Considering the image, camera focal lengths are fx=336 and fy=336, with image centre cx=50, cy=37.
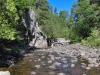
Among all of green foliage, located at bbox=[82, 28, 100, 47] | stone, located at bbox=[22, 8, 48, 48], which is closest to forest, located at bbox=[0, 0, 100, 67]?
green foliage, located at bbox=[82, 28, 100, 47]

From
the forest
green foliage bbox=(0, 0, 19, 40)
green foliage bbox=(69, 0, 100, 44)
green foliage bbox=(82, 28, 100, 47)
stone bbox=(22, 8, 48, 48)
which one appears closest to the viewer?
green foliage bbox=(0, 0, 19, 40)

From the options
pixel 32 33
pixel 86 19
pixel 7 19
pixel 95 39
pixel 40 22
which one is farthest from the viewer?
pixel 40 22

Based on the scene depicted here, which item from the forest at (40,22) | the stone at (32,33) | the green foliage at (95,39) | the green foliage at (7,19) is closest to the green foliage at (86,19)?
the forest at (40,22)

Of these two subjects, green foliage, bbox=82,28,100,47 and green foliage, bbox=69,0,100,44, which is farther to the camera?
green foliage, bbox=69,0,100,44

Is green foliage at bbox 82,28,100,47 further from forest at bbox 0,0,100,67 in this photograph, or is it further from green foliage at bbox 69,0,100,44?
green foliage at bbox 69,0,100,44

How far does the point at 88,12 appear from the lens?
5091 cm

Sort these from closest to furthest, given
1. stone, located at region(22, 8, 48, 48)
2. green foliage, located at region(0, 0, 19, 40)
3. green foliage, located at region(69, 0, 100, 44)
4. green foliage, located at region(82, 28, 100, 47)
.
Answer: green foliage, located at region(0, 0, 19, 40)
green foliage, located at region(82, 28, 100, 47)
stone, located at region(22, 8, 48, 48)
green foliage, located at region(69, 0, 100, 44)

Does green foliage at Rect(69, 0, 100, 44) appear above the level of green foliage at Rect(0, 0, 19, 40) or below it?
below

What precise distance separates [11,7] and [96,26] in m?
26.7

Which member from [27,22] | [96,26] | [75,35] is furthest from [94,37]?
[75,35]

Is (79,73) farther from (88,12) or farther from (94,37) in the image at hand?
(88,12)

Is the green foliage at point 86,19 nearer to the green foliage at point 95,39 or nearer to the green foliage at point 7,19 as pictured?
the green foliage at point 95,39

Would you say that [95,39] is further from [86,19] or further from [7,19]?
[7,19]

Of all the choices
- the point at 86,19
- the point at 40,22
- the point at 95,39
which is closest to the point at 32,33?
the point at 95,39
